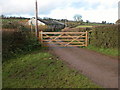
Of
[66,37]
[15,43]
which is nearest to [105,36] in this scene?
[66,37]

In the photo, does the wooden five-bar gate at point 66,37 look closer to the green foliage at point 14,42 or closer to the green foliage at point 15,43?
the green foliage at point 14,42

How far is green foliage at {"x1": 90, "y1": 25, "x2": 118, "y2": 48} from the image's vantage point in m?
9.14

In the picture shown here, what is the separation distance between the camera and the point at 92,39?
1158cm

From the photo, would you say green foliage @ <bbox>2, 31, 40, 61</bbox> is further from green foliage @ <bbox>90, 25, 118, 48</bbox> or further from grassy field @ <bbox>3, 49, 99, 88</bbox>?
green foliage @ <bbox>90, 25, 118, 48</bbox>

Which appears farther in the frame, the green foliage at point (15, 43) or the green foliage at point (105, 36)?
the green foliage at point (105, 36)

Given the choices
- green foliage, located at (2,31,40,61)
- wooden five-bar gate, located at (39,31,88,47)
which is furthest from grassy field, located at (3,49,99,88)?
wooden five-bar gate, located at (39,31,88,47)

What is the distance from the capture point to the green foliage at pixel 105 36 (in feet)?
30.0

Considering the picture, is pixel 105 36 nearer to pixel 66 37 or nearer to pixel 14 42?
pixel 66 37

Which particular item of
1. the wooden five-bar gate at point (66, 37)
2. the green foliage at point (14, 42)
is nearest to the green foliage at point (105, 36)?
the wooden five-bar gate at point (66, 37)

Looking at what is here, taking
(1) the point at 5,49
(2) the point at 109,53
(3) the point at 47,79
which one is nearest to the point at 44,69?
(3) the point at 47,79

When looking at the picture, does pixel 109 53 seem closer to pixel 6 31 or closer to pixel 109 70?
pixel 109 70

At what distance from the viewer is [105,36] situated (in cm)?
990

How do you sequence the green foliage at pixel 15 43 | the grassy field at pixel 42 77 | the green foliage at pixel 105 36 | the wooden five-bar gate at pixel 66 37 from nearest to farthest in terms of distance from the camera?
the grassy field at pixel 42 77, the green foliage at pixel 15 43, the green foliage at pixel 105 36, the wooden five-bar gate at pixel 66 37

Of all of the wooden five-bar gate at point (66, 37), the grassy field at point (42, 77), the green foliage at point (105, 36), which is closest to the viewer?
the grassy field at point (42, 77)
